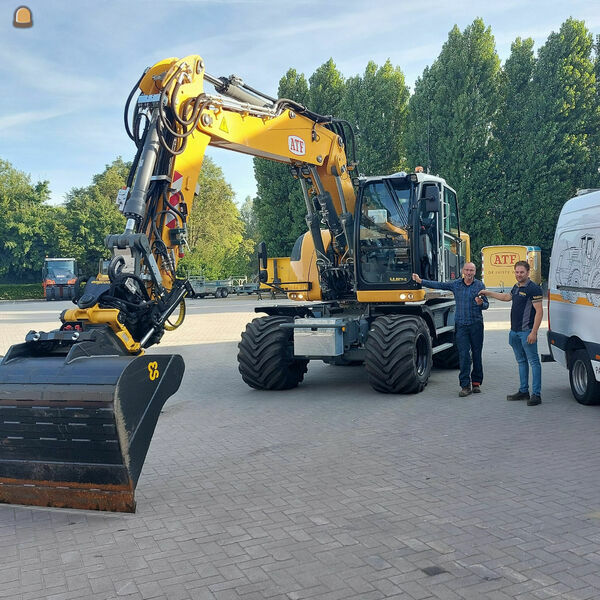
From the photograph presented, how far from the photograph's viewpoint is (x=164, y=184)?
6988mm

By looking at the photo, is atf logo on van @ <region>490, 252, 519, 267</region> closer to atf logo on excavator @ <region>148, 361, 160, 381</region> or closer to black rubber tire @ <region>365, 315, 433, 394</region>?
black rubber tire @ <region>365, 315, 433, 394</region>

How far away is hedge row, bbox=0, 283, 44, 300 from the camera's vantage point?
183ft

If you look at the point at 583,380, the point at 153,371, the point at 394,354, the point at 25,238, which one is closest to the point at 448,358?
the point at 394,354

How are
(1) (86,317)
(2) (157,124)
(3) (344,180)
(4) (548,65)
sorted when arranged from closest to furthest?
(1) (86,317)
(2) (157,124)
(3) (344,180)
(4) (548,65)

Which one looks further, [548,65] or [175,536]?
[548,65]

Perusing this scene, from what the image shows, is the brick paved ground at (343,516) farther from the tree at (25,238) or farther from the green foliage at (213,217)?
the tree at (25,238)

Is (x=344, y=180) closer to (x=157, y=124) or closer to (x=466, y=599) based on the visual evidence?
(x=157, y=124)

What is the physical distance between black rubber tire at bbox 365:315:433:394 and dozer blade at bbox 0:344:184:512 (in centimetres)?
440

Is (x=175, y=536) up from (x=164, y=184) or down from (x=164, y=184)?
down

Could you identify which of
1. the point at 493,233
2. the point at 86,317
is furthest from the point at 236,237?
the point at 86,317

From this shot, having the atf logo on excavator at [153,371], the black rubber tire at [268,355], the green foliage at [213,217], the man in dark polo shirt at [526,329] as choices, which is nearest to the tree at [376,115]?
the green foliage at [213,217]

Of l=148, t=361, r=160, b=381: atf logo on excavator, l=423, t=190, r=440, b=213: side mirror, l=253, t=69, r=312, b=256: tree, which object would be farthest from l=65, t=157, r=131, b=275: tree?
l=148, t=361, r=160, b=381: atf logo on excavator

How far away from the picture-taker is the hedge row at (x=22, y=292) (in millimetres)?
55719

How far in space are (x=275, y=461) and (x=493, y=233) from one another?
32482mm
